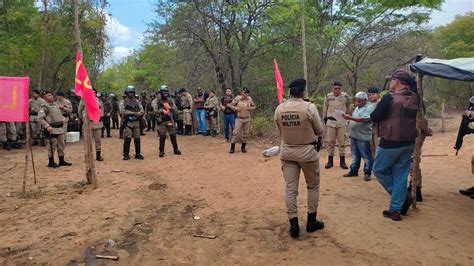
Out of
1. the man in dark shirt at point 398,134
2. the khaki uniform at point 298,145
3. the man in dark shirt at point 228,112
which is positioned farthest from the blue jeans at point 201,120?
the khaki uniform at point 298,145

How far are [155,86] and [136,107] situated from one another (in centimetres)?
3188

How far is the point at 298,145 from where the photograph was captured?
15.7ft

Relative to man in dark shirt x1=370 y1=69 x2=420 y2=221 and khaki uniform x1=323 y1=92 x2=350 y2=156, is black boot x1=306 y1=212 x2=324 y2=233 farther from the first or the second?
khaki uniform x1=323 y1=92 x2=350 y2=156

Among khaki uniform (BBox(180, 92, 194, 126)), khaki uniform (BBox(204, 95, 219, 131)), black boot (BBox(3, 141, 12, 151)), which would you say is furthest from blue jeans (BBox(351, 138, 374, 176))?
black boot (BBox(3, 141, 12, 151))

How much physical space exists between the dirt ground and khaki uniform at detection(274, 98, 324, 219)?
508 millimetres

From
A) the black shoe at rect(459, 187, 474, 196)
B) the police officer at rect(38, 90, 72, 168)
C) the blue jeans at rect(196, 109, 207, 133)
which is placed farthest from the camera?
the blue jeans at rect(196, 109, 207, 133)

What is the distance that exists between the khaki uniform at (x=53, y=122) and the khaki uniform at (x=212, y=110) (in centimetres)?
591

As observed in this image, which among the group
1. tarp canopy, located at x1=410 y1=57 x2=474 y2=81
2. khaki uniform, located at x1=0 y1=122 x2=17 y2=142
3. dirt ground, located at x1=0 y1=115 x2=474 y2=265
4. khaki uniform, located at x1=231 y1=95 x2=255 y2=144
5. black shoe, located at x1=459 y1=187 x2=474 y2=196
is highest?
tarp canopy, located at x1=410 y1=57 x2=474 y2=81

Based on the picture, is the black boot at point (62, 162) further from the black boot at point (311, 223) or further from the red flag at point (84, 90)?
the black boot at point (311, 223)

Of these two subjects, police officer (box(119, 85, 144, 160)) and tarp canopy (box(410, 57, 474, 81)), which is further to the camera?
police officer (box(119, 85, 144, 160))

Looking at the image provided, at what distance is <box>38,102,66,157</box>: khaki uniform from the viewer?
9.11m

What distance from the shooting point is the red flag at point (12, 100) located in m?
6.89

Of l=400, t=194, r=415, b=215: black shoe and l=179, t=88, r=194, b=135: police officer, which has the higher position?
l=179, t=88, r=194, b=135: police officer

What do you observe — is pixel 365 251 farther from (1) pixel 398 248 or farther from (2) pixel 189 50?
(2) pixel 189 50
